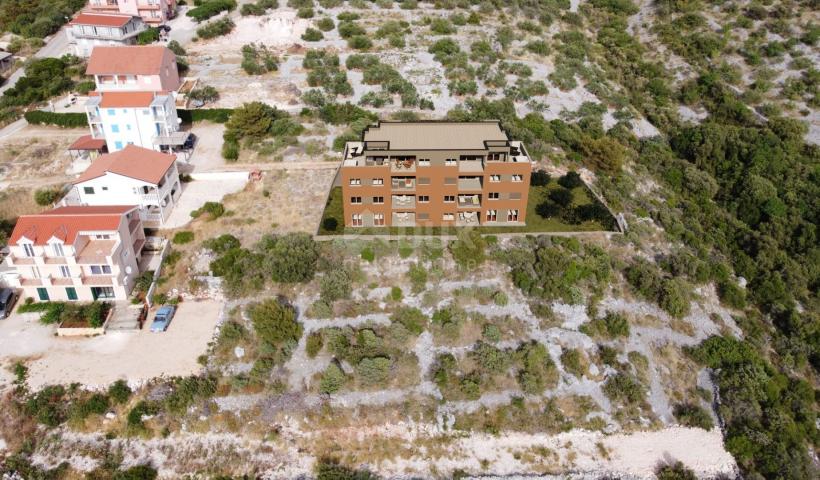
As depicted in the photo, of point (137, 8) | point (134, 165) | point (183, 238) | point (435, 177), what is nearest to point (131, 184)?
point (134, 165)

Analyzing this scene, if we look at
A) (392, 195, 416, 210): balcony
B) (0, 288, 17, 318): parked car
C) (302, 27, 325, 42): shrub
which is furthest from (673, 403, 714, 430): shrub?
(302, 27, 325, 42): shrub

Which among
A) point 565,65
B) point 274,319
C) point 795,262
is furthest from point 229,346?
point 565,65

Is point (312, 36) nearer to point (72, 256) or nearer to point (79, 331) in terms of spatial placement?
point (72, 256)

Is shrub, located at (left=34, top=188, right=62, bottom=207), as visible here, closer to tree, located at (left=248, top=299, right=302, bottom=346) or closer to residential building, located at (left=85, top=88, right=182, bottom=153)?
residential building, located at (left=85, top=88, right=182, bottom=153)

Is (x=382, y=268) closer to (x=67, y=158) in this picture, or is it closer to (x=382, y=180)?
(x=382, y=180)

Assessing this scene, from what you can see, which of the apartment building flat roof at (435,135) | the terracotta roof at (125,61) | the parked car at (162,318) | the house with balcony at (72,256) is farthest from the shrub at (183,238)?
the terracotta roof at (125,61)

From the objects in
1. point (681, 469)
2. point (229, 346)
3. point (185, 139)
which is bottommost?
point (681, 469)
